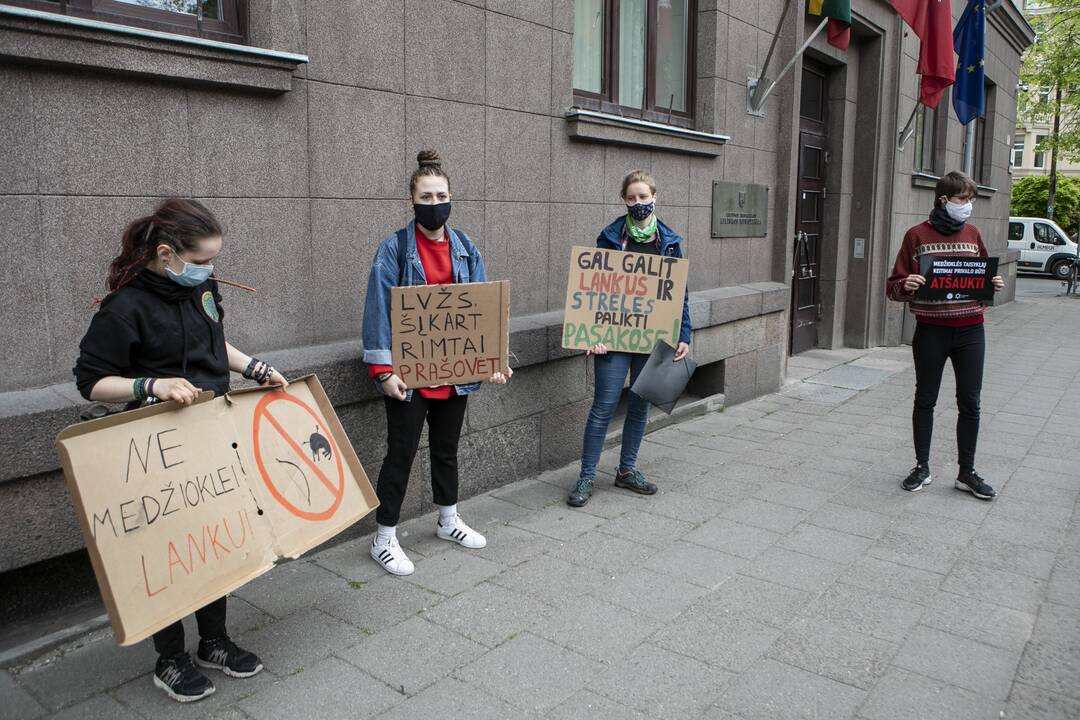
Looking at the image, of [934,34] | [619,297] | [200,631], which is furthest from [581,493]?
[934,34]

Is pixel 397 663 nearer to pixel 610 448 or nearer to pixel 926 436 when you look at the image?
pixel 610 448

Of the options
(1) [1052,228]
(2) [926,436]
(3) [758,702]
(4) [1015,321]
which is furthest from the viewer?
(1) [1052,228]

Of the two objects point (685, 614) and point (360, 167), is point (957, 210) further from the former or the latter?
point (360, 167)

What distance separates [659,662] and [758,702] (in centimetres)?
41

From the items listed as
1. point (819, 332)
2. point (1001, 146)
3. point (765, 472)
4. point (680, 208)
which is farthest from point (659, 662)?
point (1001, 146)

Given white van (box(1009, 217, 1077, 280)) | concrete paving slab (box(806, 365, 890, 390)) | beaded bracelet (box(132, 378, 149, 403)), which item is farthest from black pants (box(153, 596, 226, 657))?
white van (box(1009, 217, 1077, 280))

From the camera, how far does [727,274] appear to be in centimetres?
796

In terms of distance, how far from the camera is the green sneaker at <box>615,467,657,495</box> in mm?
5359

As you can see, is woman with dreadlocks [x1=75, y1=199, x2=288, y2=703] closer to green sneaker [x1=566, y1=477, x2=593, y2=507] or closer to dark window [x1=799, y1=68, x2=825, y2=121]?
green sneaker [x1=566, y1=477, x2=593, y2=507]

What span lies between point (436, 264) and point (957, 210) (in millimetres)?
3276

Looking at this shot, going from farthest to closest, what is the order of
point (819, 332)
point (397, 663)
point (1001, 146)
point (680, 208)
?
point (1001, 146) < point (819, 332) < point (680, 208) < point (397, 663)

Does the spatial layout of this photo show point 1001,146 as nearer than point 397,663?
No

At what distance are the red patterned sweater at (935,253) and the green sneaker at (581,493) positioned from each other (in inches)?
87.5

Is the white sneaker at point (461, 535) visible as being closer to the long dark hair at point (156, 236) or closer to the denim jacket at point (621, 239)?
the denim jacket at point (621, 239)
